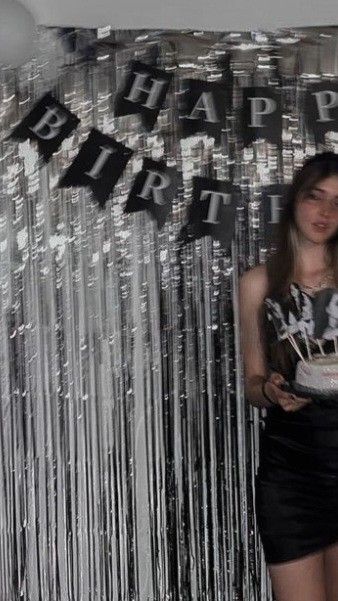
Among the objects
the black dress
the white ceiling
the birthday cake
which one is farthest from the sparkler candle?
the white ceiling

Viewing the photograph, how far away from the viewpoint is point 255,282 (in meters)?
2.16

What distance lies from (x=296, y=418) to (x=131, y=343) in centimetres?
45

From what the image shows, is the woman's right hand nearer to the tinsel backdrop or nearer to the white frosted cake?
the white frosted cake

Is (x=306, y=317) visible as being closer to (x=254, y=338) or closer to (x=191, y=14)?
(x=254, y=338)

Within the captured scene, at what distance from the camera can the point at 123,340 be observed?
7.25ft

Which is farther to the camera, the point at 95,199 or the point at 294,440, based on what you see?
the point at 95,199

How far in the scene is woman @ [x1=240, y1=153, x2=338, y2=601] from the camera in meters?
1.96

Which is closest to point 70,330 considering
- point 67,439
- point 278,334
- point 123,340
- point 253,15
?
point 123,340

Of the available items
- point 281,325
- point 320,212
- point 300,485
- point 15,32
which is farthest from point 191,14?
point 300,485

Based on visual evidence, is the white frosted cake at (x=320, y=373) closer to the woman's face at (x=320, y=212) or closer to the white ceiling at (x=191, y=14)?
the woman's face at (x=320, y=212)

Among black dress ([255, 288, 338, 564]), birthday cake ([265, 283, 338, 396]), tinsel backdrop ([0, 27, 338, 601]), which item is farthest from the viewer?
tinsel backdrop ([0, 27, 338, 601])

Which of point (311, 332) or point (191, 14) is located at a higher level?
point (191, 14)

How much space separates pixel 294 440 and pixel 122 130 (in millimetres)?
857

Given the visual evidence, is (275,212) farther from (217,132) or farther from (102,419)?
(102,419)
